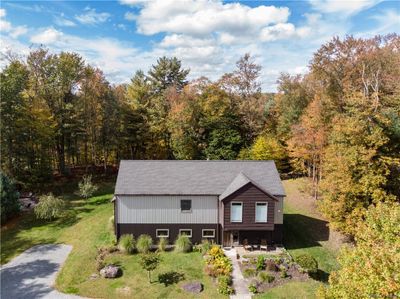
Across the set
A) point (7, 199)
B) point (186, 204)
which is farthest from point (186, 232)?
point (7, 199)

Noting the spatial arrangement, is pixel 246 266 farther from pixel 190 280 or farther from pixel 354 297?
pixel 354 297

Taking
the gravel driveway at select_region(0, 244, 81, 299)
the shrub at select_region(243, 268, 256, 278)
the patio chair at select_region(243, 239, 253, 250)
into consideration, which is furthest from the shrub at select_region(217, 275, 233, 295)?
the gravel driveway at select_region(0, 244, 81, 299)

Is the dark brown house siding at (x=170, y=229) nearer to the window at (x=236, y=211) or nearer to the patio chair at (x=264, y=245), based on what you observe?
the window at (x=236, y=211)

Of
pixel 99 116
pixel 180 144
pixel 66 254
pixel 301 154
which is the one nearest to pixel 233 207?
pixel 66 254

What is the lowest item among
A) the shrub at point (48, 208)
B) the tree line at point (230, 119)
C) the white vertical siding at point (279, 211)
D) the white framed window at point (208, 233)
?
the white framed window at point (208, 233)

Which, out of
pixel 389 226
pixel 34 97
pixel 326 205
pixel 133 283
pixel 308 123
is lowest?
pixel 133 283

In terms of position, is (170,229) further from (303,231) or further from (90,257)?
(303,231)

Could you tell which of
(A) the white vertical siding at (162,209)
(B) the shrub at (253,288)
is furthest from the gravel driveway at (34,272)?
(B) the shrub at (253,288)
